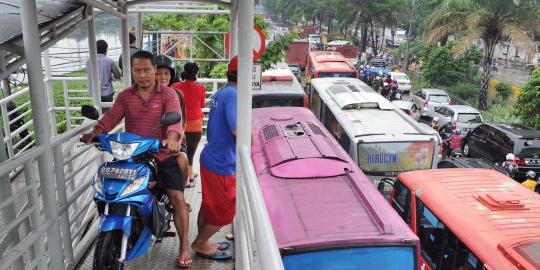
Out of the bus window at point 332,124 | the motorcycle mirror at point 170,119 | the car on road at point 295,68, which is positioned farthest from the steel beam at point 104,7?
the car on road at point 295,68

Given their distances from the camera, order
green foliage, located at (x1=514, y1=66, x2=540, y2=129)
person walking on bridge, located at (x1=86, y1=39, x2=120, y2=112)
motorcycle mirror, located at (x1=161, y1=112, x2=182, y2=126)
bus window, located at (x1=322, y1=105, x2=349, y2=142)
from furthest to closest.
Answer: green foliage, located at (x1=514, y1=66, x2=540, y2=129) < bus window, located at (x1=322, y1=105, x2=349, y2=142) < person walking on bridge, located at (x1=86, y1=39, x2=120, y2=112) < motorcycle mirror, located at (x1=161, y1=112, x2=182, y2=126)

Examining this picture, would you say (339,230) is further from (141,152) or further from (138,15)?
(138,15)

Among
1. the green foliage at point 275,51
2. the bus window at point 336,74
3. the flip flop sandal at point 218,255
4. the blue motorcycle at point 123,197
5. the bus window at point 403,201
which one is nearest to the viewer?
the blue motorcycle at point 123,197

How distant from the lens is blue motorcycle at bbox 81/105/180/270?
2.68 meters

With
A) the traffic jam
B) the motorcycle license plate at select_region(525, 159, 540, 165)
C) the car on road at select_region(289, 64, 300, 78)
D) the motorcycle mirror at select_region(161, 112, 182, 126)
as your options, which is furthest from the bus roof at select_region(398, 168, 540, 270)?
the car on road at select_region(289, 64, 300, 78)

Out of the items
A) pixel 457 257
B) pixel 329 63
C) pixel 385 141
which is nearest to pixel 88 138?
pixel 457 257

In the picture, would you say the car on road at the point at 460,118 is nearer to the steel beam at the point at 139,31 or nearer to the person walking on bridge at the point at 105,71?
the steel beam at the point at 139,31

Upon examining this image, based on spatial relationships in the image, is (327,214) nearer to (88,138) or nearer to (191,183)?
(88,138)

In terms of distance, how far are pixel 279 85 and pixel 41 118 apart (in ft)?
28.0

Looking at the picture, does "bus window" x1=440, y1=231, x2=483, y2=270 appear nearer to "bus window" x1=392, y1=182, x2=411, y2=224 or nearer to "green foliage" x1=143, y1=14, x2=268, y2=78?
"bus window" x1=392, y1=182, x2=411, y2=224

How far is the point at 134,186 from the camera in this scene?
2.74 m

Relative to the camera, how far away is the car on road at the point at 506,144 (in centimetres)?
1130

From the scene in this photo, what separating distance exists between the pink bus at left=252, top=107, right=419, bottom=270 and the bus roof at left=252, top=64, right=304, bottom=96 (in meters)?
4.72

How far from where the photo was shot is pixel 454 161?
25.8 feet
